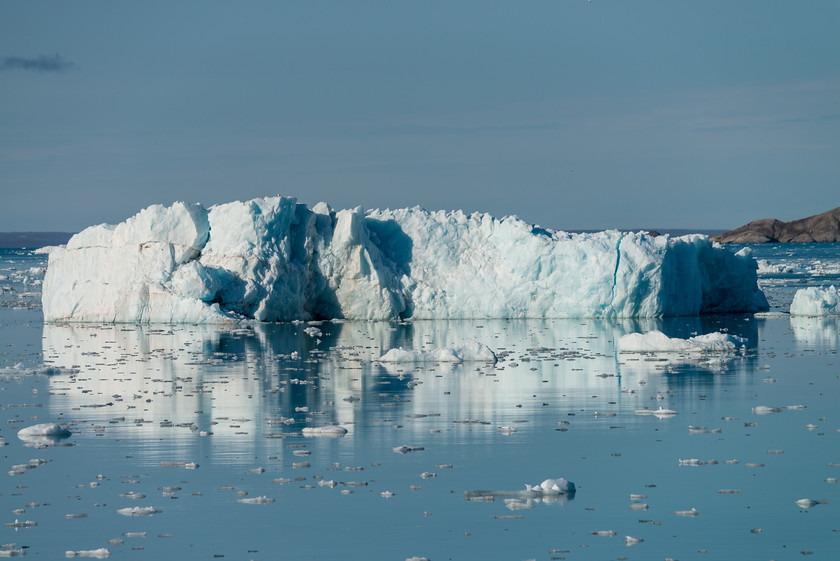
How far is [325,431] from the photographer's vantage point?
405 inches

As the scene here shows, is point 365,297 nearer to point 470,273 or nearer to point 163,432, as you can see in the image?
point 470,273

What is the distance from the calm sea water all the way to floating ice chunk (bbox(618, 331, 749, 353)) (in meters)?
0.42

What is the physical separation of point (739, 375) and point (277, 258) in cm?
1255

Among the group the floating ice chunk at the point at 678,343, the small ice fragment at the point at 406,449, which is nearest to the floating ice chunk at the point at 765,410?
the small ice fragment at the point at 406,449

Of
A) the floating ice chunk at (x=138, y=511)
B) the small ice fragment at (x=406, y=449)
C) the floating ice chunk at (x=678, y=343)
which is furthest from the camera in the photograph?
the floating ice chunk at (x=678, y=343)

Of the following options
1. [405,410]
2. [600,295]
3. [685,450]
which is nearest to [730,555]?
[685,450]

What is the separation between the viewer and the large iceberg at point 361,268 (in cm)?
2406

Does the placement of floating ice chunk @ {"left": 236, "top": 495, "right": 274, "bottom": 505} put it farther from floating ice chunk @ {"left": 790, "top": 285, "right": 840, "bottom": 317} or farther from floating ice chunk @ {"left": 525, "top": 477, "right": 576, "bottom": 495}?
floating ice chunk @ {"left": 790, "top": 285, "right": 840, "bottom": 317}

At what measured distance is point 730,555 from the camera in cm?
638

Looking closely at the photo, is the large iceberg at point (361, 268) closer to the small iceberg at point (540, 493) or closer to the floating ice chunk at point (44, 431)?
the floating ice chunk at point (44, 431)

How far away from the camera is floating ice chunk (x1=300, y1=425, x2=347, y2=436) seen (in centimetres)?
1023

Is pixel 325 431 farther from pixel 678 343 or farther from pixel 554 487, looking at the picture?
pixel 678 343

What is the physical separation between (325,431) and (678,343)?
8465 millimetres

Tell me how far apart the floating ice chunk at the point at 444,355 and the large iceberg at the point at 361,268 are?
8.06 meters
